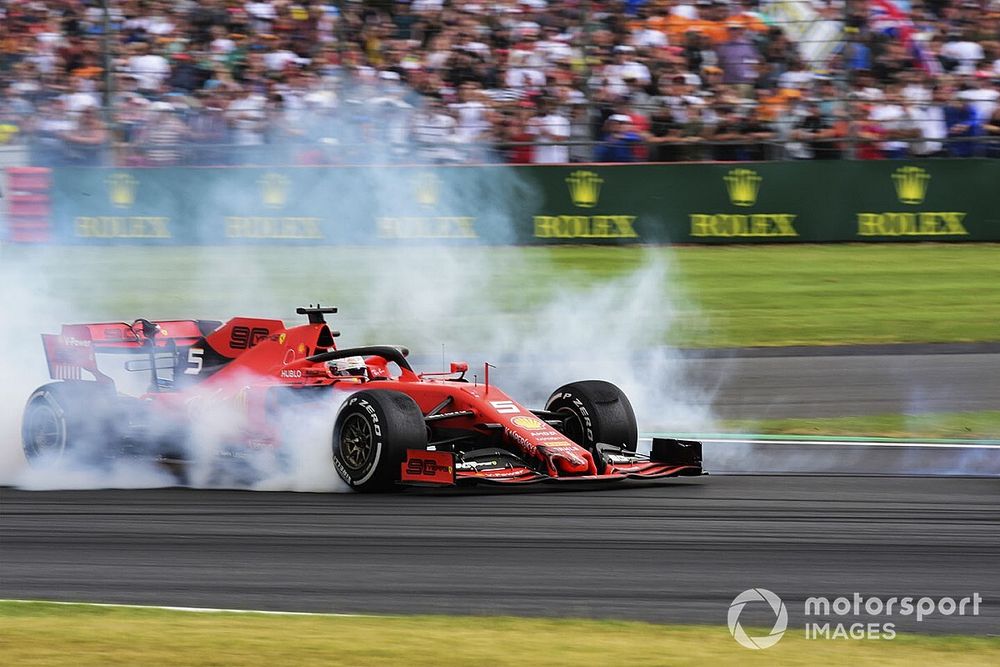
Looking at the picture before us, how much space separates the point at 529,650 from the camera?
484 cm

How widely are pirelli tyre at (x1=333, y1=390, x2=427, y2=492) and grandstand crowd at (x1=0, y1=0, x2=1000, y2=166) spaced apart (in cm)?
1049

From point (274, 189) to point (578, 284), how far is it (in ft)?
14.0

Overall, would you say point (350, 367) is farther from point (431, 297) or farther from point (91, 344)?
point (431, 297)

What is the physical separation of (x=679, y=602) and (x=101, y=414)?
464 cm

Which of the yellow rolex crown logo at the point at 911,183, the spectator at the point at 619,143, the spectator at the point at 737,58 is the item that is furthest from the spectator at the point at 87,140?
the yellow rolex crown logo at the point at 911,183

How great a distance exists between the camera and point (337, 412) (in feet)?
27.4

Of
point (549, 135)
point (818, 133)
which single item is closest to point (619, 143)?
point (549, 135)

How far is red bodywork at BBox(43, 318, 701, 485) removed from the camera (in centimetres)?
820

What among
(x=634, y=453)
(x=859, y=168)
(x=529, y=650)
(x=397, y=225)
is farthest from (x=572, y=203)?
(x=529, y=650)

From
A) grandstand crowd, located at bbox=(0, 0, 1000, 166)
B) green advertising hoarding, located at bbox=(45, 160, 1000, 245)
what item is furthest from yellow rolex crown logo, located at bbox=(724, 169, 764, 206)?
grandstand crowd, located at bbox=(0, 0, 1000, 166)

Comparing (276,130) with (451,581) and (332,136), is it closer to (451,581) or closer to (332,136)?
(332,136)

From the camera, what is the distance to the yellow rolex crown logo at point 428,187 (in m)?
18.8

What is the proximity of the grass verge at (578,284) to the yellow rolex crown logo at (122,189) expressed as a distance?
0.62m

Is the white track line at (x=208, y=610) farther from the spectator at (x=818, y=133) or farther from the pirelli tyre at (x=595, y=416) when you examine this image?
the spectator at (x=818, y=133)
